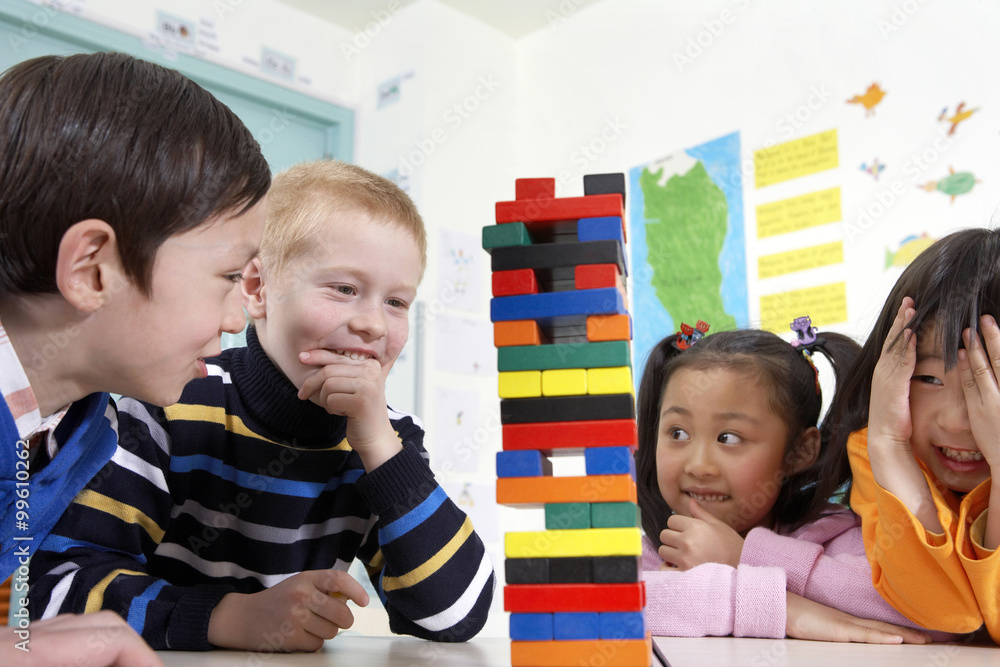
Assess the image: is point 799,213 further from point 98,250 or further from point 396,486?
point 98,250

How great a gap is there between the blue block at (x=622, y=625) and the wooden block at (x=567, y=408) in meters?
0.13

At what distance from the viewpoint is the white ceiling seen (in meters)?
2.91

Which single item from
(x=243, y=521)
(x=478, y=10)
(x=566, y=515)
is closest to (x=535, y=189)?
(x=566, y=515)

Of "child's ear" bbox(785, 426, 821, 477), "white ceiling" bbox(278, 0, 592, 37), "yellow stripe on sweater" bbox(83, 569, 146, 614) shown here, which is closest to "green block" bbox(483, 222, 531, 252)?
"yellow stripe on sweater" bbox(83, 569, 146, 614)

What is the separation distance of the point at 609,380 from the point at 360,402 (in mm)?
345

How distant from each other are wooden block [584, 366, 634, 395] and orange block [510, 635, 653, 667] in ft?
0.56

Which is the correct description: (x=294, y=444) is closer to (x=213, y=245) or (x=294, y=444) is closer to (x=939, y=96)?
(x=213, y=245)

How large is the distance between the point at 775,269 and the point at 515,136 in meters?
1.22

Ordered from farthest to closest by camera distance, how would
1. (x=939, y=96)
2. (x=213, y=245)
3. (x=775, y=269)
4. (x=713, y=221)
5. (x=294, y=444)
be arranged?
(x=713, y=221) < (x=775, y=269) < (x=939, y=96) < (x=294, y=444) < (x=213, y=245)

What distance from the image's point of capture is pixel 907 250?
2086mm

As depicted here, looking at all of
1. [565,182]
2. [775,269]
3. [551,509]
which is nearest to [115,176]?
[551,509]

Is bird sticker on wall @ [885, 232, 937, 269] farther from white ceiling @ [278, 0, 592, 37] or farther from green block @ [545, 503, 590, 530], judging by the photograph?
green block @ [545, 503, 590, 530]

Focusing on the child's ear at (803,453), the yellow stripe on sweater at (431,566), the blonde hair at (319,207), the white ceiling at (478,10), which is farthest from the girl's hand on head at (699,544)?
the white ceiling at (478,10)

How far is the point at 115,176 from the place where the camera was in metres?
0.63
